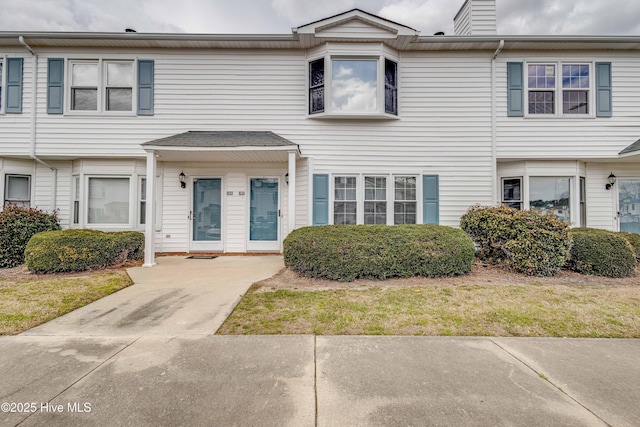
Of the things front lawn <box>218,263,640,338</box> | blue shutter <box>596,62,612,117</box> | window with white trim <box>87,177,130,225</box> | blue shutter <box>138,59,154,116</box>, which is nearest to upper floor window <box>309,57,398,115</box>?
blue shutter <box>138,59,154,116</box>

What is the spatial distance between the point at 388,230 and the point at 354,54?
Answer: 487cm

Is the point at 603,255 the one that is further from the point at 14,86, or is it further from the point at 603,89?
the point at 14,86

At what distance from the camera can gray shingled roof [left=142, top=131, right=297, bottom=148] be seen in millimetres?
6711

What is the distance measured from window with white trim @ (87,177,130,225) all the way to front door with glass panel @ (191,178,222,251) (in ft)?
5.98

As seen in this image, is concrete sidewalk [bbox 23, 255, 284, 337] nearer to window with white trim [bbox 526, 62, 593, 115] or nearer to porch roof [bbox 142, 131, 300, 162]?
porch roof [bbox 142, 131, 300, 162]

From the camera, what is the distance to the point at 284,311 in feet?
12.5

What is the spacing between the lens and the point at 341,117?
7.61 metres

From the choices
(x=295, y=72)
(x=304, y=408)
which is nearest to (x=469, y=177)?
(x=295, y=72)

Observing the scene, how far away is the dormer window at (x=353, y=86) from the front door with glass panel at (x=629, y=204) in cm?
736

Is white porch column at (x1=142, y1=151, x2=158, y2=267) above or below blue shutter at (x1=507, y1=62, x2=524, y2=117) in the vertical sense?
below

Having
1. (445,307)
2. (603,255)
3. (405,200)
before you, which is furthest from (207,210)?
(603,255)

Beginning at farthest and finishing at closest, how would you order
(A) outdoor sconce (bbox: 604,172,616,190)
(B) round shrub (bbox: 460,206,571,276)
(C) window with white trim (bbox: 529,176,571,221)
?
1. (A) outdoor sconce (bbox: 604,172,616,190)
2. (C) window with white trim (bbox: 529,176,571,221)
3. (B) round shrub (bbox: 460,206,571,276)

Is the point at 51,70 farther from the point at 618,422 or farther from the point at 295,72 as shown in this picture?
the point at 618,422

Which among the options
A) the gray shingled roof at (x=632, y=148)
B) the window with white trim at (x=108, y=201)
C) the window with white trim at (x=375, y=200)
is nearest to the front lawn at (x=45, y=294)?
the window with white trim at (x=108, y=201)
